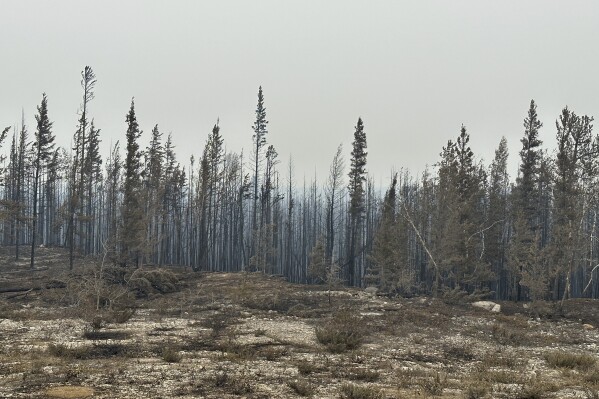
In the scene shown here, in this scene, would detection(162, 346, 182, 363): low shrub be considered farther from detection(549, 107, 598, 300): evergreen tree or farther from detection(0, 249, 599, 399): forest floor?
detection(549, 107, 598, 300): evergreen tree

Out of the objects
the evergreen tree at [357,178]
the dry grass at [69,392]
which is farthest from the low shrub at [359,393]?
the evergreen tree at [357,178]

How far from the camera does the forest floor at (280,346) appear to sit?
12570mm

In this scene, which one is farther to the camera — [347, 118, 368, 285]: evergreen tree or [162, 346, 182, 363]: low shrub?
[347, 118, 368, 285]: evergreen tree

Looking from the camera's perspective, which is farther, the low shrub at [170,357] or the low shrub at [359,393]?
the low shrub at [170,357]

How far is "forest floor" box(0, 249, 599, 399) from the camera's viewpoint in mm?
12570

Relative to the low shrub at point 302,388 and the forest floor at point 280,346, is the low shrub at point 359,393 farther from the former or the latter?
the low shrub at point 302,388

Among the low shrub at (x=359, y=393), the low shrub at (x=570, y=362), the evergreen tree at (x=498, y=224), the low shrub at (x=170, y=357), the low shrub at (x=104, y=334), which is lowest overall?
the low shrub at (x=570, y=362)

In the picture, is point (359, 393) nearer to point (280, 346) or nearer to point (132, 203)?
point (280, 346)

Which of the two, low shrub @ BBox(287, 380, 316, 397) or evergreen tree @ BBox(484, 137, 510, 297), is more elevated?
evergreen tree @ BBox(484, 137, 510, 297)

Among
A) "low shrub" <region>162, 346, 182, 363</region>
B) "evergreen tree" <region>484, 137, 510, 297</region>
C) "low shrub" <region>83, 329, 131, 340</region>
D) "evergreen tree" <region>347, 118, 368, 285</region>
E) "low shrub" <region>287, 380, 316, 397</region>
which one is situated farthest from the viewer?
"evergreen tree" <region>347, 118, 368, 285</region>

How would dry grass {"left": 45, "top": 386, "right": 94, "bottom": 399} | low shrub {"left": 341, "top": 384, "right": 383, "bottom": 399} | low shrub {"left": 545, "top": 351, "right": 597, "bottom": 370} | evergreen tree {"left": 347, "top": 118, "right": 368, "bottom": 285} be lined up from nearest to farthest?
1. dry grass {"left": 45, "top": 386, "right": 94, "bottom": 399}
2. low shrub {"left": 341, "top": 384, "right": 383, "bottom": 399}
3. low shrub {"left": 545, "top": 351, "right": 597, "bottom": 370}
4. evergreen tree {"left": 347, "top": 118, "right": 368, "bottom": 285}

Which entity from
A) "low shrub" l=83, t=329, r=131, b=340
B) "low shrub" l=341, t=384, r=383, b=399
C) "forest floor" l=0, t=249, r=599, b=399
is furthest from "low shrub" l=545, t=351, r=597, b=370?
"low shrub" l=83, t=329, r=131, b=340

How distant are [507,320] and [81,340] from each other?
22676 mm

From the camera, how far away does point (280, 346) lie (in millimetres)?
18844
